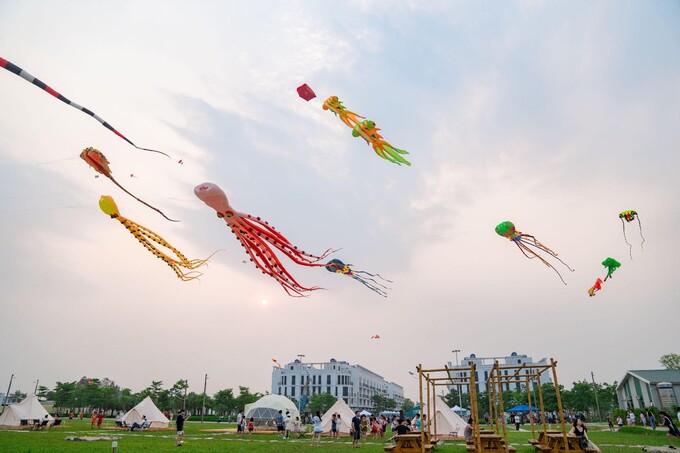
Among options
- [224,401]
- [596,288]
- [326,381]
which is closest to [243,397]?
[224,401]

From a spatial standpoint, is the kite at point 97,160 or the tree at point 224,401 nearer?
the kite at point 97,160

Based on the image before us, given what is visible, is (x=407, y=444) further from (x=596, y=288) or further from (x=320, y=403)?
(x=320, y=403)

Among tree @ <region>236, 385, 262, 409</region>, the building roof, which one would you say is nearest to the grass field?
the building roof

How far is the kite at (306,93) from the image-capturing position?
10.2 m

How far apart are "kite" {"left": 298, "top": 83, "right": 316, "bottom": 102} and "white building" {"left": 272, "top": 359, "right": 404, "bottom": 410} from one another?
93820 millimetres

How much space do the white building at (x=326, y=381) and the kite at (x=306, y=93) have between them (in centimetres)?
9382

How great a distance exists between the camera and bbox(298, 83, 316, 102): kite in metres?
10.2

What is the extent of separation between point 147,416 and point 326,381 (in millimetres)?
73488

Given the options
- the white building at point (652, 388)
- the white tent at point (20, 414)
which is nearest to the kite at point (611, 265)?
the white building at point (652, 388)

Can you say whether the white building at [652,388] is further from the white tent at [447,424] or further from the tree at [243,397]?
the tree at [243,397]

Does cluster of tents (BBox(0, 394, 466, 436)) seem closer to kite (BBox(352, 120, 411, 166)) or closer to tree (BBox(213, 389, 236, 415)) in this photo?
kite (BBox(352, 120, 411, 166))

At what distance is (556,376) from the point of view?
12414 mm

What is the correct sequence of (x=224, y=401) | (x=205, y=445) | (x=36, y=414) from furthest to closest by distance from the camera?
(x=224, y=401)
(x=36, y=414)
(x=205, y=445)

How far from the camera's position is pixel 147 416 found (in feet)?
101
